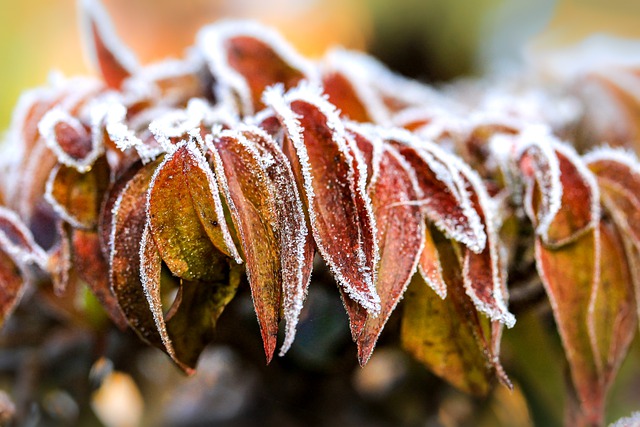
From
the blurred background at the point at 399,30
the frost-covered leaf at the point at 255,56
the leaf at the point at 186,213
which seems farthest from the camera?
the blurred background at the point at 399,30

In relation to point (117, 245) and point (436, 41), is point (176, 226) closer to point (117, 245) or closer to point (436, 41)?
point (117, 245)

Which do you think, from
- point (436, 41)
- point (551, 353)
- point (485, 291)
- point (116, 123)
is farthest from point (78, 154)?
point (436, 41)

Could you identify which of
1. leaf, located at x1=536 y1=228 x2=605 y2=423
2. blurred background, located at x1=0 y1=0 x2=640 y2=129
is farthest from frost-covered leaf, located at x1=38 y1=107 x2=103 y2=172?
blurred background, located at x1=0 y1=0 x2=640 y2=129

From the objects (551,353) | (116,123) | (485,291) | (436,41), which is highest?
(116,123)

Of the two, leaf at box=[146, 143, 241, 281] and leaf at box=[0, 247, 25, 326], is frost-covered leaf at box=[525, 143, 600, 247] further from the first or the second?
leaf at box=[0, 247, 25, 326]

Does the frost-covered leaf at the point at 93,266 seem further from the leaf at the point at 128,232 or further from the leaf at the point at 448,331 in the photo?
the leaf at the point at 448,331

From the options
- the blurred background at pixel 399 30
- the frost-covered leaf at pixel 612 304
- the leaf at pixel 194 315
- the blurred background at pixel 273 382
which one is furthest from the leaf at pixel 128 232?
the blurred background at pixel 399 30
